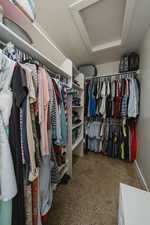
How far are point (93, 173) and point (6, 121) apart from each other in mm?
1714

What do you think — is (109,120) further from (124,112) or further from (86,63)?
(86,63)

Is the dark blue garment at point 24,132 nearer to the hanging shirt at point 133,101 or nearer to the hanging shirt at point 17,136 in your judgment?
the hanging shirt at point 17,136

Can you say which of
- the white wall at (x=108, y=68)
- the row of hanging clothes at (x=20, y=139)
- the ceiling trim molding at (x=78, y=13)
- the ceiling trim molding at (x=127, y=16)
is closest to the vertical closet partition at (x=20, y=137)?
the row of hanging clothes at (x=20, y=139)

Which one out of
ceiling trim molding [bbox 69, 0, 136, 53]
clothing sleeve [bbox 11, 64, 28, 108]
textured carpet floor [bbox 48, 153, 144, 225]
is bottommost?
textured carpet floor [bbox 48, 153, 144, 225]

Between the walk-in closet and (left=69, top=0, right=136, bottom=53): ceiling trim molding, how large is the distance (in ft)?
0.04

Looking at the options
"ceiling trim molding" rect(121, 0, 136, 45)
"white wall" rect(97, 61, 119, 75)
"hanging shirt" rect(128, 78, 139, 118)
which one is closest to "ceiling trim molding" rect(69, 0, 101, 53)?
"ceiling trim molding" rect(121, 0, 136, 45)

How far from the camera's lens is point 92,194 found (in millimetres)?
1283

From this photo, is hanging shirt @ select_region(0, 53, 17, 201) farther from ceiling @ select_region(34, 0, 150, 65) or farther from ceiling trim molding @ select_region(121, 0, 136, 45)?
ceiling trim molding @ select_region(121, 0, 136, 45)

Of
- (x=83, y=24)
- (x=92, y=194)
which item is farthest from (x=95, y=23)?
(x=92, y=194)

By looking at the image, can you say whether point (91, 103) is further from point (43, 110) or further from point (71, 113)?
point (43, 110)

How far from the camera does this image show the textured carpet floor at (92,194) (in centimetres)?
101

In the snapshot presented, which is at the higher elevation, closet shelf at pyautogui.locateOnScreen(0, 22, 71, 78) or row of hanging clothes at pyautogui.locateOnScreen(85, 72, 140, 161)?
closet shelf at pyautogui.locateOnScreen(0, 22, 71, 78)

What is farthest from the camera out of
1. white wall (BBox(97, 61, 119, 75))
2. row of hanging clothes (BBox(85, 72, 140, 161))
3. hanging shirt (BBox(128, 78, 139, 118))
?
white wall (BBox(97, 61, 119, 75))

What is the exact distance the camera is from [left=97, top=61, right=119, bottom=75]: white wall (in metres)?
2.45
